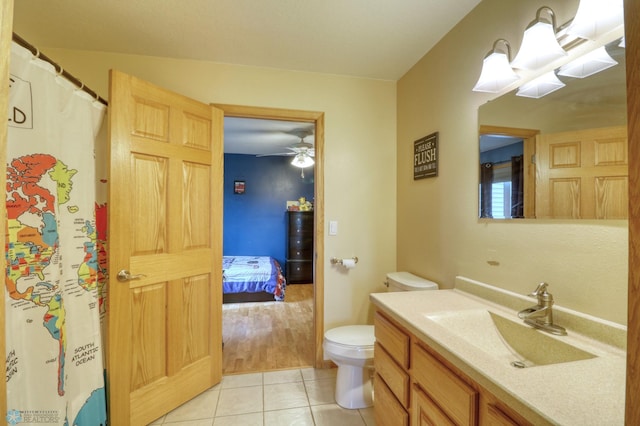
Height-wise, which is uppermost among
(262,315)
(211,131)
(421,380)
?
(211,131)

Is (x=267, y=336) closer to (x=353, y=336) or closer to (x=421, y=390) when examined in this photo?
(x=353, y=336)

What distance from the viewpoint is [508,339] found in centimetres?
111

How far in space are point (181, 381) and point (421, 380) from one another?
1588 mm

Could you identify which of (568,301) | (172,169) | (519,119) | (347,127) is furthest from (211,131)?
(568,301)

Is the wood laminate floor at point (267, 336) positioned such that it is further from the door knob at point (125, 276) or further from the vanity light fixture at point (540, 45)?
the vanity light fixture at point (540, 45)

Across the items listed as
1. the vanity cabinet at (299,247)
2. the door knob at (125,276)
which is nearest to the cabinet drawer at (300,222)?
the vanity cabinet at (299,247)

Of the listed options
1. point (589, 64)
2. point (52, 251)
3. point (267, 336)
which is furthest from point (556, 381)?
point (267, 336)

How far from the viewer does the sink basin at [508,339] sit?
0.93 meters

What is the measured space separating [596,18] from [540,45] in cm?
19

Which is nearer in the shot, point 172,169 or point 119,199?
point 119,199

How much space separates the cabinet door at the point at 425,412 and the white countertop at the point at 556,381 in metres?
0.22

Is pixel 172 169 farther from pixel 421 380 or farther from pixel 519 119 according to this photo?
pixel 519 119

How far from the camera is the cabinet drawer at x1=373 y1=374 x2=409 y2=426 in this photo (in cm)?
118

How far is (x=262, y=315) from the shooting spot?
11.4ft
